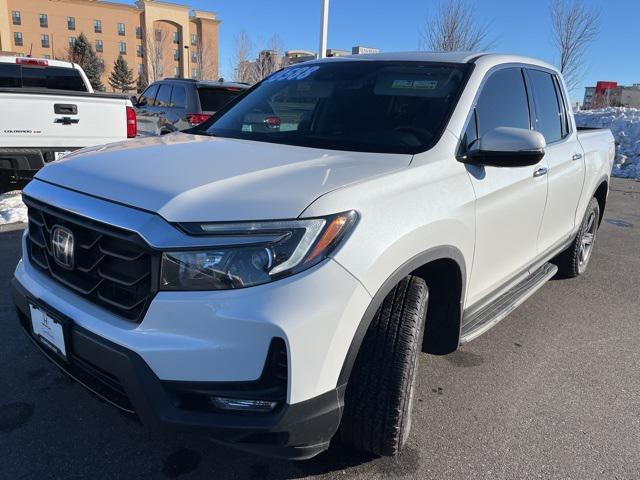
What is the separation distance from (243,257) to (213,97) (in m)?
7.70

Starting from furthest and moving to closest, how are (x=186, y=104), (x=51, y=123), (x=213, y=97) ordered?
(x=213, y=97) → (x=186, y=104) → (x=51, y=123)

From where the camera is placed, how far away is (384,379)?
2035 millimetres

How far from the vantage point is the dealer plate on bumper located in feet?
6.61

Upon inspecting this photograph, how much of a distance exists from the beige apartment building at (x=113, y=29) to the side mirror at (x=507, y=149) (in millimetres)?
81171

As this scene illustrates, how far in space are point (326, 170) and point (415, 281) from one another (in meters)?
0.62

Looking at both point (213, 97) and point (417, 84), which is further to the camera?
point (213, 97)

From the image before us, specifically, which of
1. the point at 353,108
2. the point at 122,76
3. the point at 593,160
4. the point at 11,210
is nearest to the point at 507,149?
the point at 353,108

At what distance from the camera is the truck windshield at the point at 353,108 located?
2.61 meters

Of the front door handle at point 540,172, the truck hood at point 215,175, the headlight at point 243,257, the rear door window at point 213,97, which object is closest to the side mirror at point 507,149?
the truck hood at point 215,175

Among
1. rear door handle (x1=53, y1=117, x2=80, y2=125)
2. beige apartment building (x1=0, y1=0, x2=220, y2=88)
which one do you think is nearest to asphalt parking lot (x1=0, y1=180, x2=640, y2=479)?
rear door handle (x1=53, y1=117, x2=80, y2=125)

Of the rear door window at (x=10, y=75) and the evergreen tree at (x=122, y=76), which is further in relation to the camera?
the evergreen tree at (x=122, y=76)

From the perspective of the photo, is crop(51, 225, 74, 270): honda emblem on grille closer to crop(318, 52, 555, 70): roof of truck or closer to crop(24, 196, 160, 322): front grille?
crop(24, 196, 160, 322): front grille

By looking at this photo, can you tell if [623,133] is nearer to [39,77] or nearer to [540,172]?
[540,172]

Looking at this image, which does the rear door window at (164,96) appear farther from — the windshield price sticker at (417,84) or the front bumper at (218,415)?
the front bumper at (218,415)
